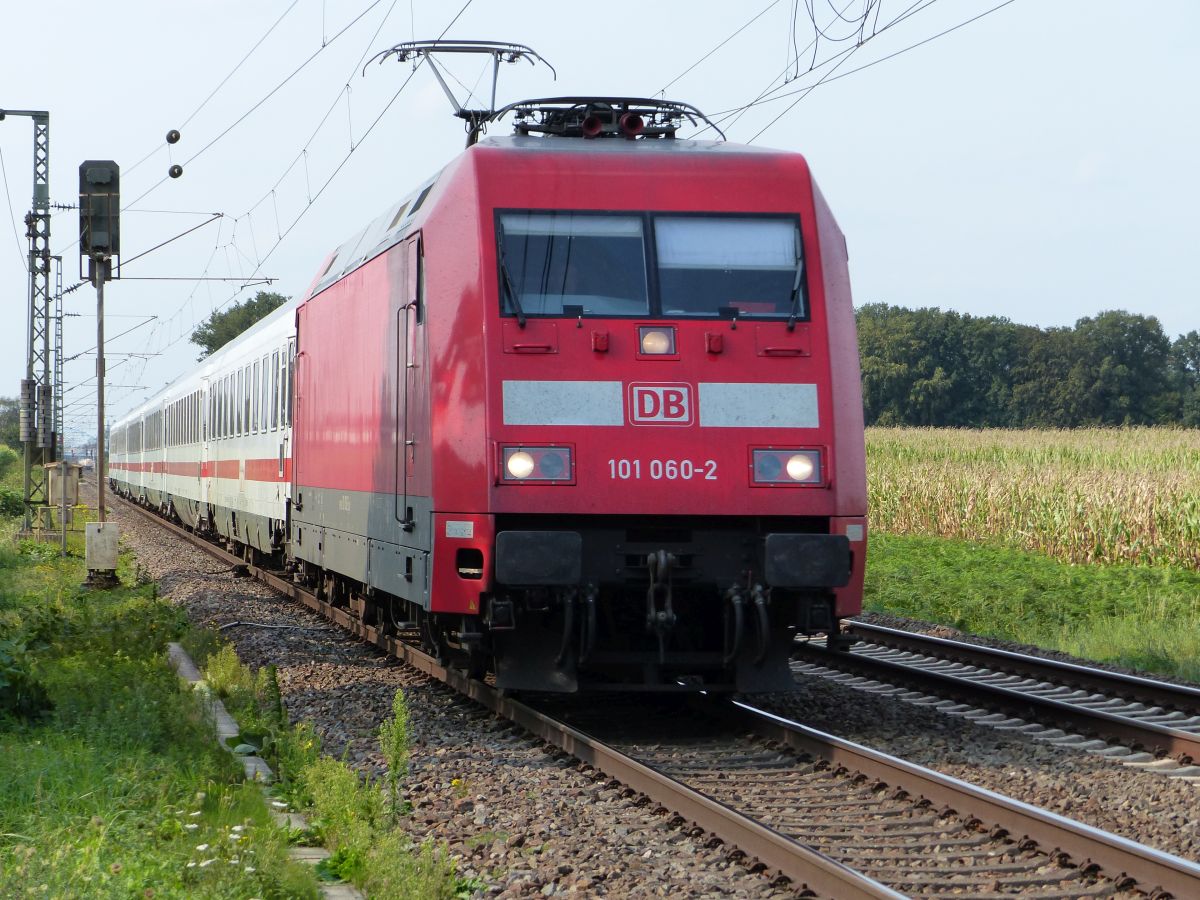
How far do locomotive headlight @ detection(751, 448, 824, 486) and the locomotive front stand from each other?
0.5 inches

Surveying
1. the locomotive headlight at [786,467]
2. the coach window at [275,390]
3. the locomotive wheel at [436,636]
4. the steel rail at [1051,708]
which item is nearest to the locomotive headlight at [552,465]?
the locomotive headlight at [786,467]

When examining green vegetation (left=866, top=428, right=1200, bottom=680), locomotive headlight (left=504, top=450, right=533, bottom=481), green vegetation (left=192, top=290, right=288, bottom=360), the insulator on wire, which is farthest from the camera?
green vegetation (left=192, top=290, right=288, bottom=360)

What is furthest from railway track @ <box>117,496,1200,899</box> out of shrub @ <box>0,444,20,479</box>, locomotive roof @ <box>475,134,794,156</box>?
Answer: shrub @ <box>0,444,20,479</box>

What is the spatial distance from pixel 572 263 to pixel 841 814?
136 inches

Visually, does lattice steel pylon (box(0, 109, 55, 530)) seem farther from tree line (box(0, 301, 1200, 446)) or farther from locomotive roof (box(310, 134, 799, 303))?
tree line (box(0, 301, 1200, 446))

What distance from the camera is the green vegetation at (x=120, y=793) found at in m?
4.95

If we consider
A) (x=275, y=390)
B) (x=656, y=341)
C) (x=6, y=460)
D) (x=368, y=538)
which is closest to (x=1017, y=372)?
(x=6, y=460)

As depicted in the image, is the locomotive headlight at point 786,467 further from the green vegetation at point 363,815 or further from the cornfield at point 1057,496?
the cornfield at point 1057,496

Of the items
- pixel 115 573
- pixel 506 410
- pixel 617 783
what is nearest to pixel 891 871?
pixel 617 783

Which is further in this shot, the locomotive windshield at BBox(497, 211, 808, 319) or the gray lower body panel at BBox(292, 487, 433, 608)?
the gray lower body panel at BBox(292, 487, 433, 608)

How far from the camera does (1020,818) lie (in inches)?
231

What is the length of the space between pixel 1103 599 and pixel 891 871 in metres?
10.7

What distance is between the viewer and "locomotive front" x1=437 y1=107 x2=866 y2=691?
7.98 metres

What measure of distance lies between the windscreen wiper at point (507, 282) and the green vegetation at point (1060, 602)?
6.42m
